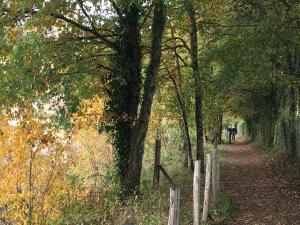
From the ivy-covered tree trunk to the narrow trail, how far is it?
336 cm

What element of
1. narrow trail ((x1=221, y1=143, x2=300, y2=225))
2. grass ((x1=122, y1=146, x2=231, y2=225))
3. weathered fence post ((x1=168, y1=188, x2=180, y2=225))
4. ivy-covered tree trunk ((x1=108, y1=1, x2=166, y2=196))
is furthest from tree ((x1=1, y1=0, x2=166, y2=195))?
weathered fence post ((x1=168, y1=188, x2=180, y2=225))

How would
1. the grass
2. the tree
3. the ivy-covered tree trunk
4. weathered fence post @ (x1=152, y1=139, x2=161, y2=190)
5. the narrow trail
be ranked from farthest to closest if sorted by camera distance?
the ivy-covered tree trunk < weathered fence post @ (x1=152, y1=139, x2=161, y2=190) < the tree < the narrow trail < the grass

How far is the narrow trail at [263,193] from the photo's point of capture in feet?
36.4

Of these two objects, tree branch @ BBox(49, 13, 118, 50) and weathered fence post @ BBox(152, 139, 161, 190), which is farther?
weathered fence post @ BBox(152, 139, 161, 190)

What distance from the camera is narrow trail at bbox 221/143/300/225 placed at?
11086mm

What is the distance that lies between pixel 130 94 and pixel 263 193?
18.0 feet

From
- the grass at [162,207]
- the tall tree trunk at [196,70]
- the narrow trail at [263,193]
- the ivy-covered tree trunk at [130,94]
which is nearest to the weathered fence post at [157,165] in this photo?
the grass at [162,207]

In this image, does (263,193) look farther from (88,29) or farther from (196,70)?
(88,29)

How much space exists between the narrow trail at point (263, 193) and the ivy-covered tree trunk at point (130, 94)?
3.36m

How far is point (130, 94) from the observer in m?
13.6

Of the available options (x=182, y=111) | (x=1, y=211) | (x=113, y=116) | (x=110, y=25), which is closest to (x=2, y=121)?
(x=1, y=211)

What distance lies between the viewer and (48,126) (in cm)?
1006

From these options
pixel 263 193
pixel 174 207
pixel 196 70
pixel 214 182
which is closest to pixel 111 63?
pixel 196 70

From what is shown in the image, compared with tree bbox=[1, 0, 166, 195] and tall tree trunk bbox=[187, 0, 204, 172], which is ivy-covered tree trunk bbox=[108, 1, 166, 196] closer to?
tree bbox=[1, 0, 166, 195]
